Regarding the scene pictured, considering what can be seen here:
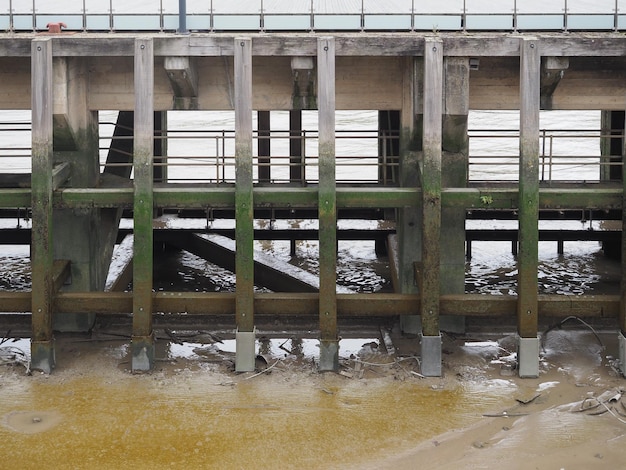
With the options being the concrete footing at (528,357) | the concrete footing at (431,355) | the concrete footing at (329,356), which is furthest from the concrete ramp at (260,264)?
the concrete footing at (528,357)

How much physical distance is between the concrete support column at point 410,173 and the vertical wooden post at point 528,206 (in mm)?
1573

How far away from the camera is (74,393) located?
46.6 ft

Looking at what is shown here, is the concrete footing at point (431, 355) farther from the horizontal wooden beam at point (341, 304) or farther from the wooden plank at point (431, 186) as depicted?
the horizontal wooden beam at point (341, 304)

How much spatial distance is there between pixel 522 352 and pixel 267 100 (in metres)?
5.40

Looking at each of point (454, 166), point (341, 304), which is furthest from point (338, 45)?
point (341, 304)

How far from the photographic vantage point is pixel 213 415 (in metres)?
13.5

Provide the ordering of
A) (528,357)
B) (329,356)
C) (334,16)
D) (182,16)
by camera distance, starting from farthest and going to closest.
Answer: (334,16)
(182,16)
(329,356)
(528,357)

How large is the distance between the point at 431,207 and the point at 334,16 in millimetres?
3575

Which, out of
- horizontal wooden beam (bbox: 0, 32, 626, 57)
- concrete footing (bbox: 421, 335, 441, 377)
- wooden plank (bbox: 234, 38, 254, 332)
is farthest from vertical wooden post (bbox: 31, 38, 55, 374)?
concrete footing (bbox: 421, 335, 441, 377)

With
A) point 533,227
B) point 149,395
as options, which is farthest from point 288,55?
point 149,395

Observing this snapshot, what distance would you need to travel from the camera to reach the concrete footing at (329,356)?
583 inches

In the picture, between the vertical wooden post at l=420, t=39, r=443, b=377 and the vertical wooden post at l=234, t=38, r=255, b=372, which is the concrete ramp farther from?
the vertical wooden post at l=420, t=39, r=443, b=377

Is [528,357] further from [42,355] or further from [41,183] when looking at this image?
[41,183]
